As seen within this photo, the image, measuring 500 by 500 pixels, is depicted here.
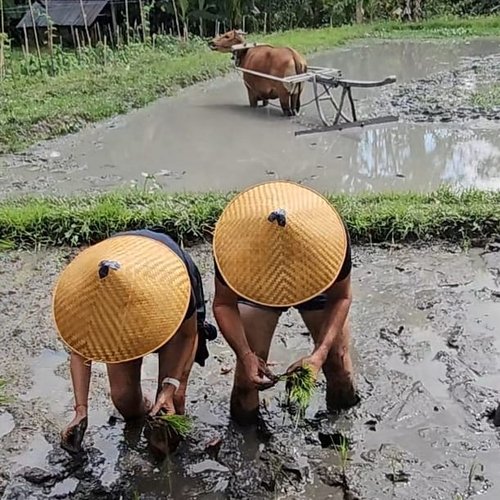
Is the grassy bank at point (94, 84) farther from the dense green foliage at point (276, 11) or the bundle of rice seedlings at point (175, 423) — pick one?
the bundle of rice seedlings at point (175, 423)

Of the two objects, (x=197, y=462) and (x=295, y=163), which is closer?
(x=197, y=462)

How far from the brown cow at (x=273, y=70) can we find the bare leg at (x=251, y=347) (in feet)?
21.3

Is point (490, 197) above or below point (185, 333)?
below

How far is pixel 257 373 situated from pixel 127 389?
0.52m

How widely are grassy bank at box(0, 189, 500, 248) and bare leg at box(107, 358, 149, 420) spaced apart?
82.9 inches

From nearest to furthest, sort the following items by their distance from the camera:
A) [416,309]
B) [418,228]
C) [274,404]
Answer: [274,404], [416,309], [418,228]

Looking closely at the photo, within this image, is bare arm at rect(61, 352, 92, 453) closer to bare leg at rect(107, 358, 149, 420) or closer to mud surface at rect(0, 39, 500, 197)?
bare leg at rect(107, 358, 149, 420)

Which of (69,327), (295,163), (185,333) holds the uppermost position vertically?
(69,327)

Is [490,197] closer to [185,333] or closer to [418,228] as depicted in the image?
[418,228]

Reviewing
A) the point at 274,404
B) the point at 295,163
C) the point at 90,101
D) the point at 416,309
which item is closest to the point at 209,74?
the point at 90,101

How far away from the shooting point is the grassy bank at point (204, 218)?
16.0 feet

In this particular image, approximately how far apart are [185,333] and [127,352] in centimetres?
39

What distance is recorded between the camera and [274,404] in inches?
123

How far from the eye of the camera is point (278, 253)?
2.37 meters
